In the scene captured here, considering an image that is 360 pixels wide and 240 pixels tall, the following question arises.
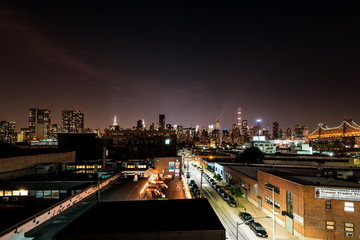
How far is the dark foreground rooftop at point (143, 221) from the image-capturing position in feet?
40.0

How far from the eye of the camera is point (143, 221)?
1351cm

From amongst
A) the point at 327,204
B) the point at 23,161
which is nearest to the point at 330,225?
the point at 327,204

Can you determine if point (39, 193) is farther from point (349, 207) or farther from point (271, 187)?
point (349, 207)

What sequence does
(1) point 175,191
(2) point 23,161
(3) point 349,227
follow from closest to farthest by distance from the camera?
1. (3) point 349,227
2. (1) point 175,191
3. (2) point 23,161

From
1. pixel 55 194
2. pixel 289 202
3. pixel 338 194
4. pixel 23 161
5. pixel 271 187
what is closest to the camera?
pixel 338 194

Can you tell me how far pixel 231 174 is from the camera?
50188mm

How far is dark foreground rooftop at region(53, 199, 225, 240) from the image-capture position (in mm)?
12188

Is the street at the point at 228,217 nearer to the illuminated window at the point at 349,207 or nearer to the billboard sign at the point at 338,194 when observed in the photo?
the billboard sign at the point at 338,194

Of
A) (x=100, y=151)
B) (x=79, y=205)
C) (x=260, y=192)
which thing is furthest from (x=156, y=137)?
(x=79, y=205)

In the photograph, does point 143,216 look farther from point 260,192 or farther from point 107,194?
point 260,192

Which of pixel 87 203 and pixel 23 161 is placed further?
pixel 23 161

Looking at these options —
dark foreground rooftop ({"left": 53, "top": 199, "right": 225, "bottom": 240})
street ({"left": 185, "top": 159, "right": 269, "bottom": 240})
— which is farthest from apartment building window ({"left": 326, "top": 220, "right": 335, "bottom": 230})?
dark foreground rooftop ({"left": 53, "top": 199, "right": 225, "bottom": 240})

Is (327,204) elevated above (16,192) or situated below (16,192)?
above

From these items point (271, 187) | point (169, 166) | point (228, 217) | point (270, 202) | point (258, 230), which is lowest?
point (228, 217)
